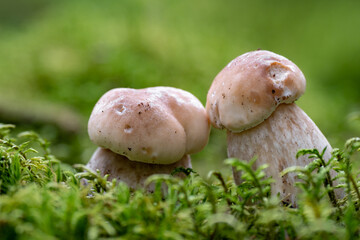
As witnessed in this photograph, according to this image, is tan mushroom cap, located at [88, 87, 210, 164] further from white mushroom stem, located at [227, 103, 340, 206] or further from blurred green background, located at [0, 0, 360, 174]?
blurred green background, located at [0, 0, 360, 174]

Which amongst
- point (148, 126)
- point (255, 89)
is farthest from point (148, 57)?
point (255, 89)

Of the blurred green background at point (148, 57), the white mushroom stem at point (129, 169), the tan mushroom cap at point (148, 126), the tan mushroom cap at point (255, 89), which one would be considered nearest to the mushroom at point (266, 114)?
the tan mushroom cap at point (255, 89)

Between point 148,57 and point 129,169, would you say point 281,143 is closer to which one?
point 129,169

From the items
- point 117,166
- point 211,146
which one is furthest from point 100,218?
point 211,146

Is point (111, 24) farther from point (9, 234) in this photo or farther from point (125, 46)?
point (9, 234)

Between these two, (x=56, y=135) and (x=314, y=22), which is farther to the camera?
(x=314, y=22)

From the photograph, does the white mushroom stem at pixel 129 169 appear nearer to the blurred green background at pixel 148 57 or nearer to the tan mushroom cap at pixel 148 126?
the tan mushroom cap at pixel 148 126

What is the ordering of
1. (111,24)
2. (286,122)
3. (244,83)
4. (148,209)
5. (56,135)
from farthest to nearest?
(111,24)
(56,135)
(286,122)
(244,83)
(148,209)
